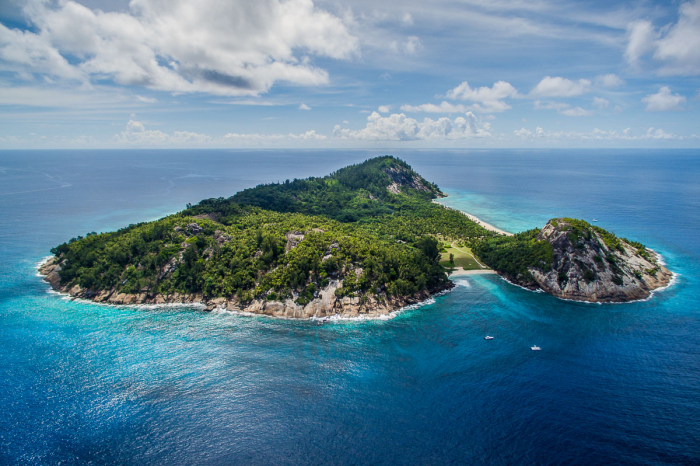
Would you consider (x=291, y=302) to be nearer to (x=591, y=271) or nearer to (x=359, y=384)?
(x=359, y=384)

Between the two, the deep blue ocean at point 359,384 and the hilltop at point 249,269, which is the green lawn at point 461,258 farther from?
the deep blue ocean at point 359,384

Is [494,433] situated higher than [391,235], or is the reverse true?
[391,235]

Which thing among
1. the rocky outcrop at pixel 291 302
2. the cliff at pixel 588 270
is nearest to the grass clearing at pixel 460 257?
the cliff at pixel 588 270

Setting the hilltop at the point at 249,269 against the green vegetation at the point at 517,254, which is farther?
the green vegetation at the point at 517,254

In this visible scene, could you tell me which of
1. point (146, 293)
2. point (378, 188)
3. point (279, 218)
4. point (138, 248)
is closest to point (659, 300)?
point (279, 218)

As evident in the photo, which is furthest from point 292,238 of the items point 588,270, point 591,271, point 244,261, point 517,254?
point 591,271

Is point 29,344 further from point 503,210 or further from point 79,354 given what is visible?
point 503,210
